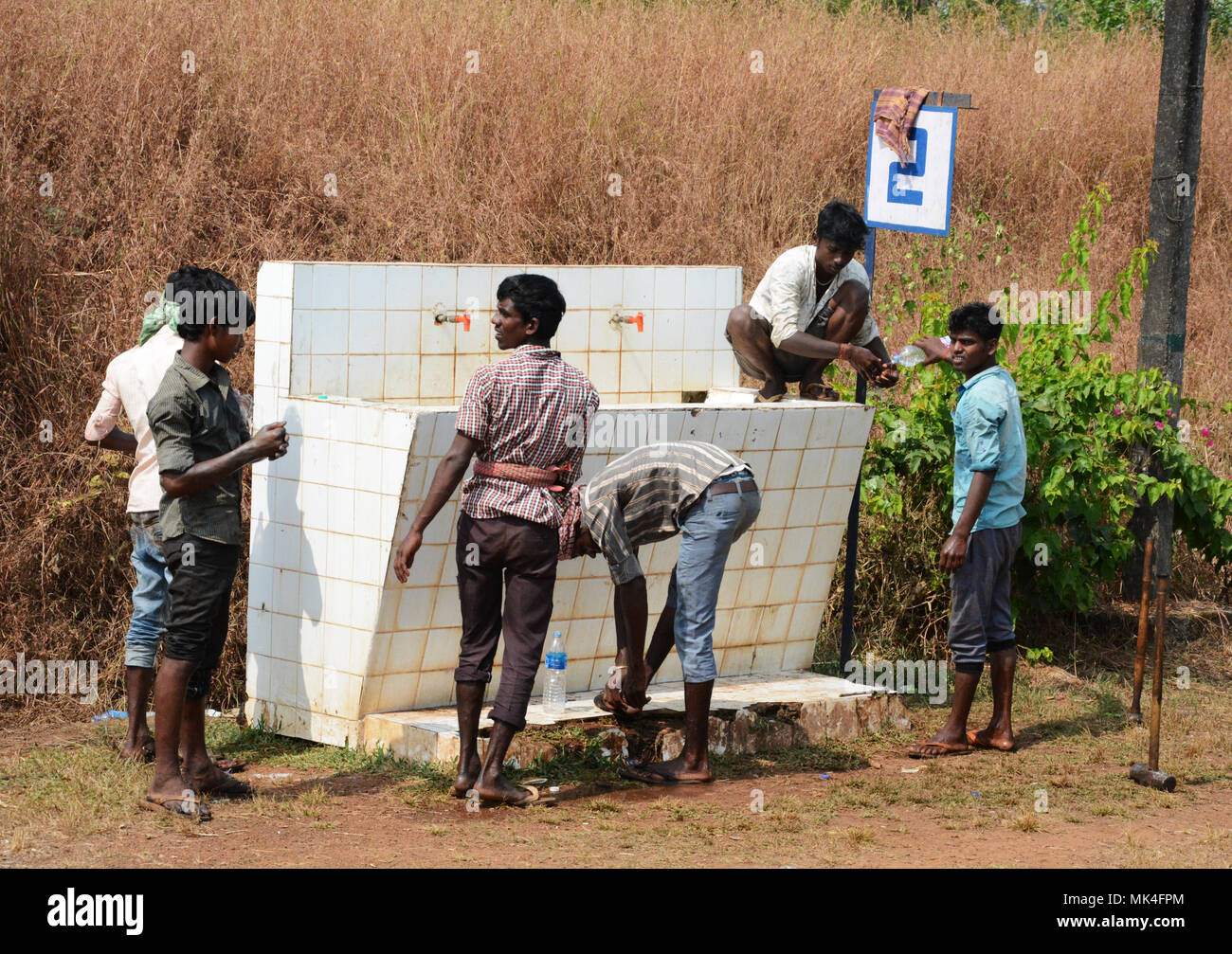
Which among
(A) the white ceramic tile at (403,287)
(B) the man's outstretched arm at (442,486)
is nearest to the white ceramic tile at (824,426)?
(A) the white ceramic tile at (403,287)

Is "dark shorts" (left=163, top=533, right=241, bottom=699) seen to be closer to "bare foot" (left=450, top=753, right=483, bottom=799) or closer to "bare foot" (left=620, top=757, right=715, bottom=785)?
"bare foot" (left=450, top=753, right=483, bottom=799)

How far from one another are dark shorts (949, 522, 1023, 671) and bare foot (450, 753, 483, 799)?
2.37 m

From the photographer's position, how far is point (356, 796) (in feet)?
18.5

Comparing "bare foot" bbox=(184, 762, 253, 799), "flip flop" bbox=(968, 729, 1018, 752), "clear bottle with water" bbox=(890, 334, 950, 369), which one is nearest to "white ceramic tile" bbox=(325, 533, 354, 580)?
"bare foot" bbox=(184, 762, 253, 799)

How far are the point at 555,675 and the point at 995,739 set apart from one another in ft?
6.97

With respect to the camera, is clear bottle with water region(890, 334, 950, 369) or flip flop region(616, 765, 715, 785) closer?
flip flop region(616, 765, 715, 785)

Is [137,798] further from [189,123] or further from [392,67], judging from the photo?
[392,67]

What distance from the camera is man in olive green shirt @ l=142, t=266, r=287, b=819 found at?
5.23m

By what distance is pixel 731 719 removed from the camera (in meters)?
6.48

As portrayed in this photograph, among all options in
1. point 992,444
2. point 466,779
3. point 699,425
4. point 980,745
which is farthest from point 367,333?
point 980,745

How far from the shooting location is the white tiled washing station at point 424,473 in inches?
239

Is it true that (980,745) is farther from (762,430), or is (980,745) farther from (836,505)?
(762,430)

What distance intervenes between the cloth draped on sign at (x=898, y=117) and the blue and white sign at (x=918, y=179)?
0.08 ft

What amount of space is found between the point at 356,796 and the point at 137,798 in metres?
0.83
